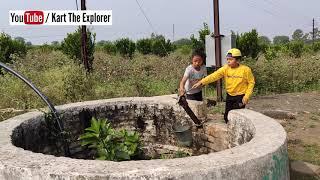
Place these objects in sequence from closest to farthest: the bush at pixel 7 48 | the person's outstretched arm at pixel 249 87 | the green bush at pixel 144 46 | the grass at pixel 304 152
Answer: the person's outstretched arm at pixel 249 87 < the grass at pixel 304 152 < the bush at pixel 7 48 < the green bush at pixel 144 46

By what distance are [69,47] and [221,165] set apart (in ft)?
49.6

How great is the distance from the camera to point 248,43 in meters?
18.2

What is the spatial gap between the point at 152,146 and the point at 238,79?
1808 mm

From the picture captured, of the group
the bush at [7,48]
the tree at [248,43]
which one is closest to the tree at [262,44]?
the tree at [248,43]

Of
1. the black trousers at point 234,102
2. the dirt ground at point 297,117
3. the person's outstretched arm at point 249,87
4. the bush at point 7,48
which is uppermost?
the bush at point 7,48

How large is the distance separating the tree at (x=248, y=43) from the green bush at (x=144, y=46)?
9696 millimetres

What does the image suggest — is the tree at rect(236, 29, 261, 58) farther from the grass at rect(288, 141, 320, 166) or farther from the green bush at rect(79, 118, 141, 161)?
the green bush at rect(79, 118, 141, 161)

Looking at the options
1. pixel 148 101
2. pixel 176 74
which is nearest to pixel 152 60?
pixel 176 74

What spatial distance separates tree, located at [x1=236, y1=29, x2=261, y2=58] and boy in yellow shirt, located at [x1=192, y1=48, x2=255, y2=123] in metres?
13.0

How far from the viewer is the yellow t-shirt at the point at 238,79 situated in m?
5.27

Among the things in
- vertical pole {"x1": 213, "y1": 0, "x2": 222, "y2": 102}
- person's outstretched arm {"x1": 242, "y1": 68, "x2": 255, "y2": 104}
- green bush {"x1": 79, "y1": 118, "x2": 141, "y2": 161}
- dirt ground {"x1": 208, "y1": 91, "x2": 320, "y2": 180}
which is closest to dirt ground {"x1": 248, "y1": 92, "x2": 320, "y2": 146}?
dirt ground {"x1": 208, "y1": 91, "x2": 320, "y2": 180}

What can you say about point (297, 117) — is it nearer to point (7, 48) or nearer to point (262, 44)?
point (7, 48)

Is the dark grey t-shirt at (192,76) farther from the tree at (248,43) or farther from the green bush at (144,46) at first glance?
the green bush at (144,46)

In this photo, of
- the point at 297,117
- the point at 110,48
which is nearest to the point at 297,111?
the point at 297,117
